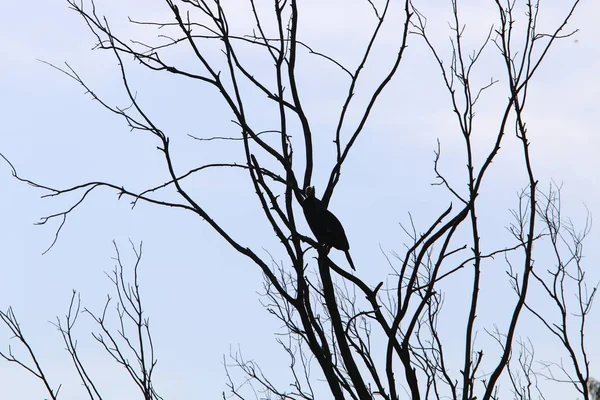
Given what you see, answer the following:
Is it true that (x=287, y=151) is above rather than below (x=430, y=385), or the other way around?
above

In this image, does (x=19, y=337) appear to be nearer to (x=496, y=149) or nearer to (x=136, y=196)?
(x=136, y=196)

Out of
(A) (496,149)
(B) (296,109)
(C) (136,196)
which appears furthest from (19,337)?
(A) (496,149)

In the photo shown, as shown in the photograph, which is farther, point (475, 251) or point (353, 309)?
point (353, 309)

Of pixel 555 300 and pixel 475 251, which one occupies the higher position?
pixel 555 300

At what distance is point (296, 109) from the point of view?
353cm

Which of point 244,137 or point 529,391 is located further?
point 529,391

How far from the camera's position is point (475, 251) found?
3.26 meters

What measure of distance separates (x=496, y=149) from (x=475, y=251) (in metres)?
0.44

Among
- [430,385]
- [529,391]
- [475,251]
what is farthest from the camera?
[529,391]

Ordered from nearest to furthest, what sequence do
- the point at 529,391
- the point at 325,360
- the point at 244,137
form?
the point at 325,360, the point at 244,137, the point at 529,391

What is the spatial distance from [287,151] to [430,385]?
132cm

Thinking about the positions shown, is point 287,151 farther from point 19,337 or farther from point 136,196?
point 19,337

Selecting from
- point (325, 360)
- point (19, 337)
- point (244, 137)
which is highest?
point (244, 137)

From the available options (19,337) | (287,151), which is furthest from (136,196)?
(19,337)
